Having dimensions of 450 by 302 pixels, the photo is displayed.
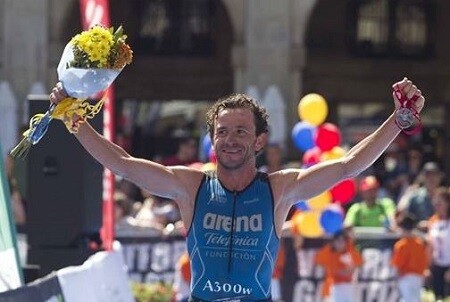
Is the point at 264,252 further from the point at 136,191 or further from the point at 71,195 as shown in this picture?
the point at 136,191

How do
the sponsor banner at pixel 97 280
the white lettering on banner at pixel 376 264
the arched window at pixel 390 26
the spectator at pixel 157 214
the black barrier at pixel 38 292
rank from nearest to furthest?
the black barrier at pixel 38 292 → the sponsor banner at pixel 97 280 → the white lettering on banner at pixel 376 264 → the spectator at pixel 157 214 → the arched window at pixel 390 26

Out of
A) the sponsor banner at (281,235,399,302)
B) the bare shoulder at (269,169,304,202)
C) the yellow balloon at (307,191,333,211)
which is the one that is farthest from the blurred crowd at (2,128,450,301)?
the bare shoulder at (269,169,304,202)

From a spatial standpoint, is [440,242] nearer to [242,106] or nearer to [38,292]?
[38,292]

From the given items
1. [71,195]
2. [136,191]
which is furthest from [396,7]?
[71,195]

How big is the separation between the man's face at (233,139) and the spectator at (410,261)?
909 cm

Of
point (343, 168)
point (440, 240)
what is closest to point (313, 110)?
point (440, 240)

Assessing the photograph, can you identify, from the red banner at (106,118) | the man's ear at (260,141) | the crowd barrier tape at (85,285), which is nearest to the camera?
the man's ear at (260,141)

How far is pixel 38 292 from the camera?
6852 mm

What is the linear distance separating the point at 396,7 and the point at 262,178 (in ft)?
65.4

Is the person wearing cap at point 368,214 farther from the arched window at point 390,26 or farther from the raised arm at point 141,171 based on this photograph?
the arched window at point 390,26

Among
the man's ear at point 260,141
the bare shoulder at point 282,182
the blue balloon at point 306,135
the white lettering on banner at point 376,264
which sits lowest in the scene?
the white lettering on banner at point 376,264

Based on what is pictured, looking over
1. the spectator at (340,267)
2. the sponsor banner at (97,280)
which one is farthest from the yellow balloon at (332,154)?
the sponsor banner at (97,280)

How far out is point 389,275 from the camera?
1462 cm

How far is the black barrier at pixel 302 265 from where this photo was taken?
47.3 feet
